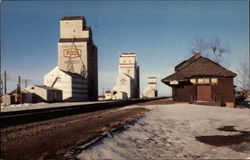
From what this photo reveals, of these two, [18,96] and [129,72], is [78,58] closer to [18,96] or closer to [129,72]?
[18,96]

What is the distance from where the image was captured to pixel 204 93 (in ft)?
94.1

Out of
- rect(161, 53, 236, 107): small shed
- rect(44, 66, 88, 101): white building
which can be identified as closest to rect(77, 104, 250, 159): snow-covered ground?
rect(161, 53, 236, 107): small shed

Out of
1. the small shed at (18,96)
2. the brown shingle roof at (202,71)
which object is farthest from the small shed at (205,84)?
the small shed at (18,96)

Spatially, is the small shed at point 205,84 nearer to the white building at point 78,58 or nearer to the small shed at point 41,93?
the small shed at point 41,93

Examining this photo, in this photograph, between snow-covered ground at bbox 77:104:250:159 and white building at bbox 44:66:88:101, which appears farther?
white building at bbox 44:66:88:101

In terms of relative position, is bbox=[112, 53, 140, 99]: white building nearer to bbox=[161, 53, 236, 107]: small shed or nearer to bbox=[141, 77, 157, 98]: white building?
bbox=[141, 77, 157, 98]: white building

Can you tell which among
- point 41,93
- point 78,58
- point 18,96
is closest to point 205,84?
point 41,93

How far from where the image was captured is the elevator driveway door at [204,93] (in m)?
28.5

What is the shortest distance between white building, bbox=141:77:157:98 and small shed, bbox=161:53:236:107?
75.3 metres

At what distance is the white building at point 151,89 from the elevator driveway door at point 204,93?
75.6 meters

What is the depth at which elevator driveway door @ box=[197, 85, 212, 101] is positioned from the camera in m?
28.5

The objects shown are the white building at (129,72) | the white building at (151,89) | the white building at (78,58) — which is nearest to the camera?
the white building at (78,58)

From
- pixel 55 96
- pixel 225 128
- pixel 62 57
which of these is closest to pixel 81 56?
pixel 62 57

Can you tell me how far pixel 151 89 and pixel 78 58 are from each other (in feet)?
166
